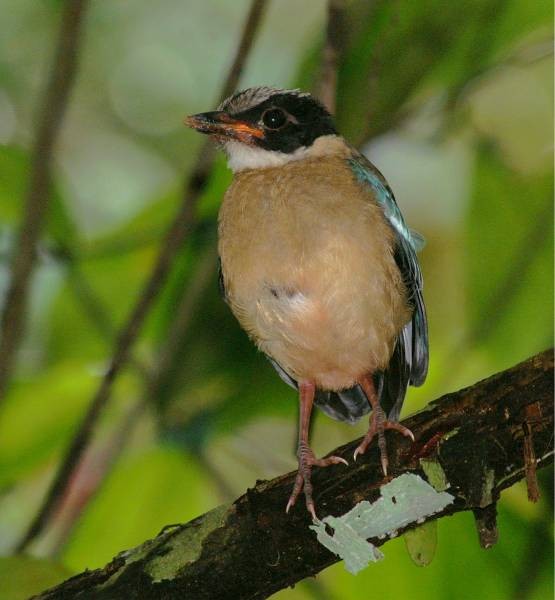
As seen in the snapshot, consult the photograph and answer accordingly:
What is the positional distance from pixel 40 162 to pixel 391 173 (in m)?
3.26

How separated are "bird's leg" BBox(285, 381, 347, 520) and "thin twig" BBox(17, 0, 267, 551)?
2.33 feet

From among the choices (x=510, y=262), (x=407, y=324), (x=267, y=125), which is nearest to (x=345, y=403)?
(x=407, y=324)

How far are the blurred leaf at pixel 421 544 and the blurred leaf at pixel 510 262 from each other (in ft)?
4.56

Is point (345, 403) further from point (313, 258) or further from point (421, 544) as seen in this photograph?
point (421, 544)

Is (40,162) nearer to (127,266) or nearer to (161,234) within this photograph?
(161,234)

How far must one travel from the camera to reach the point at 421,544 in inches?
119

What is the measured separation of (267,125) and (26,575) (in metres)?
2.07

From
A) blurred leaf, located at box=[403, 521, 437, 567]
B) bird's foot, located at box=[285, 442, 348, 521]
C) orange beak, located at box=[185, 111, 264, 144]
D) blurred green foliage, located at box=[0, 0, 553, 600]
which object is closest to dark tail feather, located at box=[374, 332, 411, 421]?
blurred green foliage, located at box=[0, 0, 553, 600]

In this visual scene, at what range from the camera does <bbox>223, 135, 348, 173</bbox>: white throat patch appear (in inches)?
169

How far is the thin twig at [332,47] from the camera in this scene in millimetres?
4117

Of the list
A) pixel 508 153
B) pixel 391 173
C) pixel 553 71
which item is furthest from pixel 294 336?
pixel 391 173

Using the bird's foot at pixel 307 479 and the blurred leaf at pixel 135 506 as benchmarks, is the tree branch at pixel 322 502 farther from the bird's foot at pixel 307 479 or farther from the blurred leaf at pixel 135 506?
the blurred leaf at pixel 135 506

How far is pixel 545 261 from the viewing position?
4.46m

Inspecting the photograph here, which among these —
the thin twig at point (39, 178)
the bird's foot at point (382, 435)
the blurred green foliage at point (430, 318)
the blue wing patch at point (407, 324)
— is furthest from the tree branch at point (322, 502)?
the thin twig at point (39, 178)
